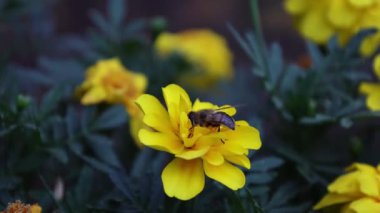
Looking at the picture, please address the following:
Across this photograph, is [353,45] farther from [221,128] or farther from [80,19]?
[80,19]

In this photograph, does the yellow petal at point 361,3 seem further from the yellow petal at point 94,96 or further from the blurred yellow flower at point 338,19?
the yellow petal at point 94,96

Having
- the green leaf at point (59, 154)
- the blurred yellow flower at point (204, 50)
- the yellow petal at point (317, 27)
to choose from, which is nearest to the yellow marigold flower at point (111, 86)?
the green leaf at point (59, 154)

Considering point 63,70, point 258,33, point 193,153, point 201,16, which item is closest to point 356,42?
point 258,33

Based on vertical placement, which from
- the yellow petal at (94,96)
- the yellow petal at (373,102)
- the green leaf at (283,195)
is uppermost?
the yellow petal at (373,102)

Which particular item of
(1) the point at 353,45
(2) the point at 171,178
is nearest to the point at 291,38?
(1) the point at 353,45

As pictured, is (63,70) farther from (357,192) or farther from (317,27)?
(357,192)

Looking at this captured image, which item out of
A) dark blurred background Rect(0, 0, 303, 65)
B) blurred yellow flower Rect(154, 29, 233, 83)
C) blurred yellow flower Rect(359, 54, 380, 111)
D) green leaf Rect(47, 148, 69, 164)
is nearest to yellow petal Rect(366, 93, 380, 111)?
blurred yellow flower Rect(359, 54, 380, 111)
